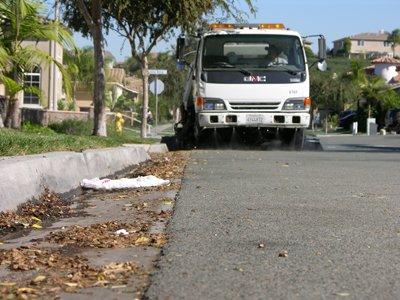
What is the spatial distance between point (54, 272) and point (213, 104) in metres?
11.5

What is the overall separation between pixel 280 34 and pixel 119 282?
1256 cm

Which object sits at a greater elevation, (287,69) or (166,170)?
(287,69)

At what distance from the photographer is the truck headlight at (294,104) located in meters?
15.8

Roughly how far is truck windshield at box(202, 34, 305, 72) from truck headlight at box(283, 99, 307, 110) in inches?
26.6

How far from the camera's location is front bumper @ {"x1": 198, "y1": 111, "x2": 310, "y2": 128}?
51.8 ft

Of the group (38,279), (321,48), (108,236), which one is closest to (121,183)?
(108,236)

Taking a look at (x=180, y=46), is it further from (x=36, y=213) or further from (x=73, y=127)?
(x=36, y=213)

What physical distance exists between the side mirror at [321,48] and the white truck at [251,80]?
83 cm

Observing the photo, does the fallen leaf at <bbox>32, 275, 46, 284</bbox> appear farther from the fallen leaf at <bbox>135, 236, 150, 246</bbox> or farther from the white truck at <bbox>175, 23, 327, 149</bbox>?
the white truck at <bbox>175, 23, 327, 149</bbox>

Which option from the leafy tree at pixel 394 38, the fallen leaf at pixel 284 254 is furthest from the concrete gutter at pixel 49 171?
the leafy tree at pixel 394 38

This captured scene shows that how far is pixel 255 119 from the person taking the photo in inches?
623

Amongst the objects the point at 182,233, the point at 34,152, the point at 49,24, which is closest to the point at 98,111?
the point at 49,24

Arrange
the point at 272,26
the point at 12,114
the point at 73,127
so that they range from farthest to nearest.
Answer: the point at 73,127 → the point at 12,114 → the point at 272,26

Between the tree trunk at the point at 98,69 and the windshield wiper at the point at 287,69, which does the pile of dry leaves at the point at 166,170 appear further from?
the tree trunk at the point at 98,69
